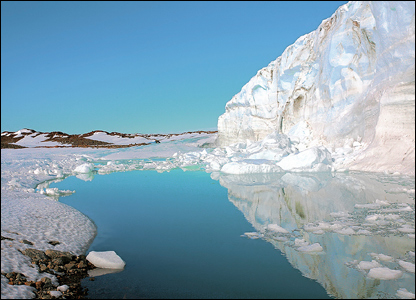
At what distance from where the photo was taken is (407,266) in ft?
9.70

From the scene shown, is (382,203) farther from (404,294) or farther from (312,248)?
(404,294)

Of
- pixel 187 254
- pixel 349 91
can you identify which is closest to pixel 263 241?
pixel 187 254

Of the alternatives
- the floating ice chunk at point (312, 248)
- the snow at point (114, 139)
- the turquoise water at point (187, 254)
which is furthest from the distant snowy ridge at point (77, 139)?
the floating ice chunk at point (312, 248)

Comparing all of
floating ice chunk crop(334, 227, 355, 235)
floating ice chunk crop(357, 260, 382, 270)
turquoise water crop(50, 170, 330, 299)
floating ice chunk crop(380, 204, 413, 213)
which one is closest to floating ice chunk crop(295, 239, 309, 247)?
turquoise water crop(50, 170, 330, 299)

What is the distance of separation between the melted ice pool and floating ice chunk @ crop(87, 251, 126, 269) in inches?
4.2

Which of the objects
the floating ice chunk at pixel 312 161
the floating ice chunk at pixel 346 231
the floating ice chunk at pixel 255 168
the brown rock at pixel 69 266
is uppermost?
the floating ice chunk at pixel 312 161

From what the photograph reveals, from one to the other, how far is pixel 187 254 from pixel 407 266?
2.18 m

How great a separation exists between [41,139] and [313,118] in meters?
34.8

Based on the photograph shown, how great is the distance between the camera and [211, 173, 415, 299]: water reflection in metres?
2.83

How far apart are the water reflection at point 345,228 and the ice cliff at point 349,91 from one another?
4.54 feet

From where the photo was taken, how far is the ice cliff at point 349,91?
23.7 feet

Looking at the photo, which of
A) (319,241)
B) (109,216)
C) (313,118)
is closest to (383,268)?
(319,241)

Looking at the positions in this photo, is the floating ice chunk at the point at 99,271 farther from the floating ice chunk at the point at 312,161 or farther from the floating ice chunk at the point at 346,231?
the floating ice chunk at the point at 312,161

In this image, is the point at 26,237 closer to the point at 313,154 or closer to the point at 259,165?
the point at 259,165
